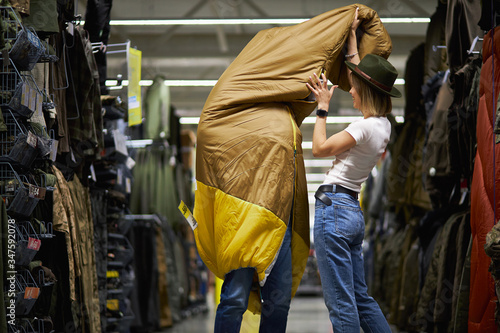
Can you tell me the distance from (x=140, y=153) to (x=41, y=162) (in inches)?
171

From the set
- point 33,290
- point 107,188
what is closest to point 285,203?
point 33,290

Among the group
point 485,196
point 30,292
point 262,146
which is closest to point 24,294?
point 30,292

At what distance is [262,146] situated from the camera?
9.45ft

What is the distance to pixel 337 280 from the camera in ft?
8.82

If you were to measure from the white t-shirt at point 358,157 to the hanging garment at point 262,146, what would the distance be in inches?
8.1

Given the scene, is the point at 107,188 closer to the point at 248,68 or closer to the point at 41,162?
the point at 41,162

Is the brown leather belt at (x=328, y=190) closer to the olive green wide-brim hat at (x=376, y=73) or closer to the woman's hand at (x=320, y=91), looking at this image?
the woman's hand at (x=320, y=91)

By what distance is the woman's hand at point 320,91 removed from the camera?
2.89 m

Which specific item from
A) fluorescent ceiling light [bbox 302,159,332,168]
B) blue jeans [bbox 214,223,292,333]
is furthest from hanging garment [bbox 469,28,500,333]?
fluorescent ceiling light [bbox 302,159,332,168]

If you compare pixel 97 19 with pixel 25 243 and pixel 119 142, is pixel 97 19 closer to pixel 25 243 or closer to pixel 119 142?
pixel 119 142

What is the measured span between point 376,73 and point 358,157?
1.22ft

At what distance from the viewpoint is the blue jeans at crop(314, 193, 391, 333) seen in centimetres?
268

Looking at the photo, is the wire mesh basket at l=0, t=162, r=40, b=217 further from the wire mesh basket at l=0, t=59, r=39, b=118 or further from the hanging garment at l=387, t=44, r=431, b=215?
the hanging garment at l=387, t=44, r=431, b=215

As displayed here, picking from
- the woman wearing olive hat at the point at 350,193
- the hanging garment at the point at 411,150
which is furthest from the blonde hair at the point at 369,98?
the hanging garment at the point at 411,150
